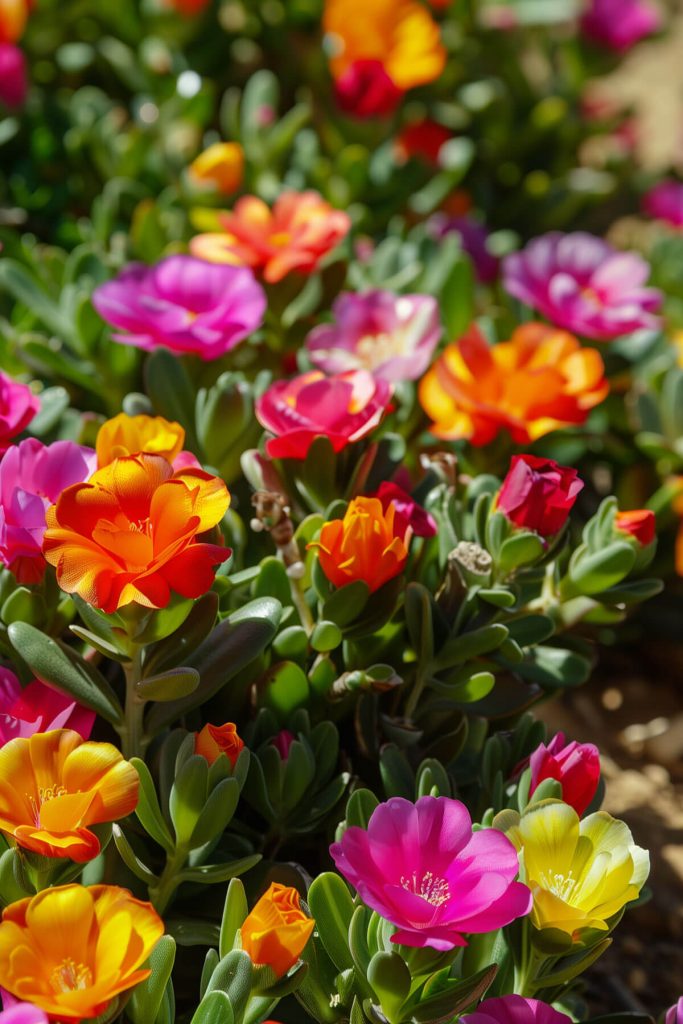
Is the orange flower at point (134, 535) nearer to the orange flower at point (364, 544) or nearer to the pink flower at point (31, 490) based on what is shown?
the pink flower at point (31, 490)

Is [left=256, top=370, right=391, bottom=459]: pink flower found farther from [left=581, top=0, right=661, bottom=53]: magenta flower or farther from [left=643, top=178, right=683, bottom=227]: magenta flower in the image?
[left=581, top=0, right=661, bottom=53]: magenta flower

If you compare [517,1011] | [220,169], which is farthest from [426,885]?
[220,169]

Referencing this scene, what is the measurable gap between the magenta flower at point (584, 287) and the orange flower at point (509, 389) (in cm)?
16

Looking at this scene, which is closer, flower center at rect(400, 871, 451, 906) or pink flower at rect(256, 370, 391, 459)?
flower center at rect(400, 871, 451, 906)

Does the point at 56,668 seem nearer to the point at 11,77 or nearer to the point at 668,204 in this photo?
the point at 11,77

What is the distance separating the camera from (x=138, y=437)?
45.4 inches

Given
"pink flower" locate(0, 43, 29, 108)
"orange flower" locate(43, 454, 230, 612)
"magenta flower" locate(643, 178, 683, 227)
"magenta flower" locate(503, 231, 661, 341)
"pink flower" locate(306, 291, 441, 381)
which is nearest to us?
"orange flower" locate(43, 454, 230, 612)

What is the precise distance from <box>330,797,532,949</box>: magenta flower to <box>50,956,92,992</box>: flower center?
211 millimetres

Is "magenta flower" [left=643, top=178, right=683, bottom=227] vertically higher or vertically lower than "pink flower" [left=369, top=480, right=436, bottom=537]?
lower

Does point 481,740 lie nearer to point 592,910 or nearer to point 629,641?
point 592,910

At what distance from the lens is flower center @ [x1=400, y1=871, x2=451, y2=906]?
95 centimetres

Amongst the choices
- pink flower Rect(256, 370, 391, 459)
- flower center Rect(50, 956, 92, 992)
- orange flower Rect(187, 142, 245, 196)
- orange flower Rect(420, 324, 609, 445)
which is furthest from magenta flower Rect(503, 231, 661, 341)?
flower center Rect(50, 956, 92, 992)

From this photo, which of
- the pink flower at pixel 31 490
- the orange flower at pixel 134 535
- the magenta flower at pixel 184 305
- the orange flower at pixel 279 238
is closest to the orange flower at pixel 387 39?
the orange flower at pixel 279 238

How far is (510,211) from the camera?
100 inches
